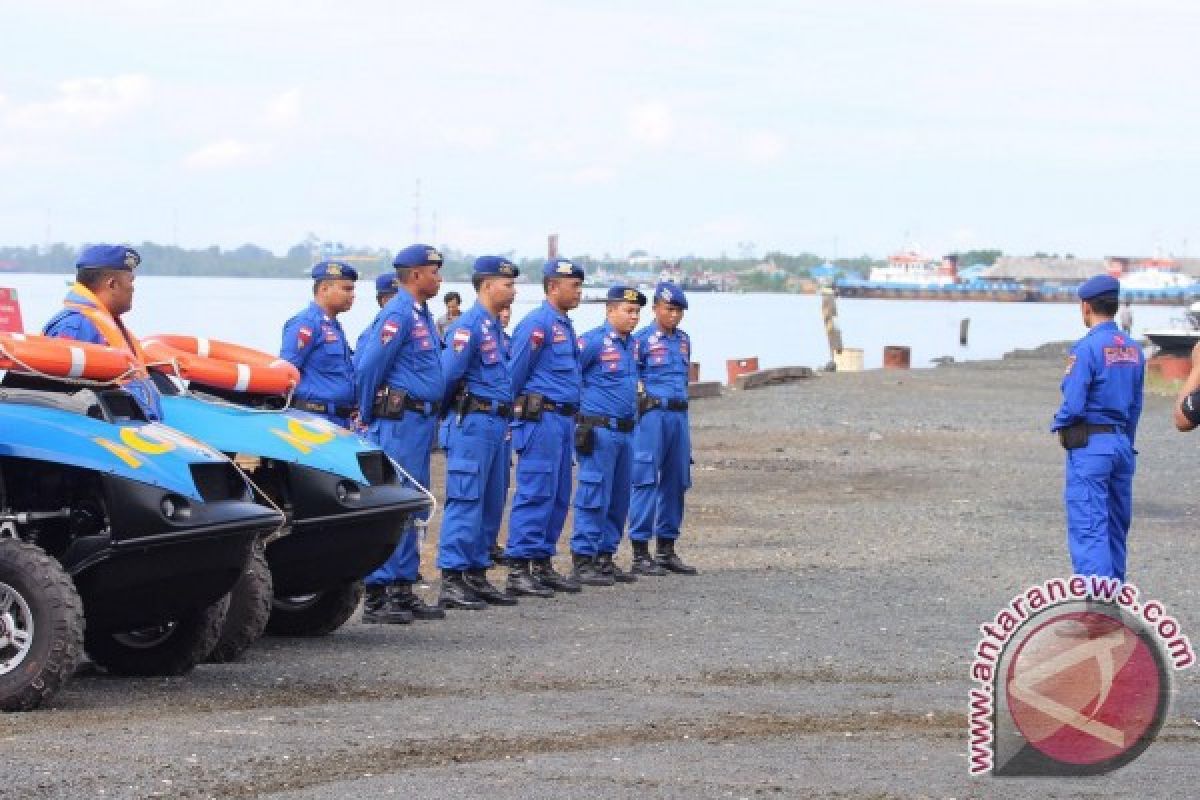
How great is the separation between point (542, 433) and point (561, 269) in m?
1.10

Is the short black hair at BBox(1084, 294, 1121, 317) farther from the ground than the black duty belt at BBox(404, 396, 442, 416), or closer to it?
farther from the ground

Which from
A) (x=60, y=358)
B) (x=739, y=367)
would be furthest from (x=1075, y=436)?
(x=739, y=367)

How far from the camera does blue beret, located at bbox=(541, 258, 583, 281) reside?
45.6 feet

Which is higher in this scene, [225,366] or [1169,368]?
[225,366]

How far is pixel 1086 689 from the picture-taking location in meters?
9.65

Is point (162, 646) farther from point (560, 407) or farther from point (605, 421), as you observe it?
point (605, 421)

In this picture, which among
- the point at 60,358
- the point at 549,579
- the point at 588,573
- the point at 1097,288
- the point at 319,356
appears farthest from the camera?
the point at 588,573

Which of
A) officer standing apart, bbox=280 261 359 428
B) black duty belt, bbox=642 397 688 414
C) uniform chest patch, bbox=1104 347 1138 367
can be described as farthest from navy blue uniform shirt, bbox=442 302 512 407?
uniform chest patch, bbox=1104 347 1138 367

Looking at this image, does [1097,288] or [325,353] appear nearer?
[1097,288]

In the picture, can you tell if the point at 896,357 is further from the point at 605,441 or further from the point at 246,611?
the point at 246,611

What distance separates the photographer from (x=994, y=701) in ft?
29.8

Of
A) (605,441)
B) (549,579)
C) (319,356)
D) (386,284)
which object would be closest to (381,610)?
(319,356)

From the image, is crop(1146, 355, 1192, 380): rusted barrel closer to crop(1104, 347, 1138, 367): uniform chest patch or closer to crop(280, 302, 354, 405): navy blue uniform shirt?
crop(1104, 347, 1138, 367): uniform chest patch

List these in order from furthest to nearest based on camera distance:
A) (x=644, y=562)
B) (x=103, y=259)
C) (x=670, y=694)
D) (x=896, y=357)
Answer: (x=896, y=357), (x=644, y=562), (x=103, y=259), (x=670, y=694)
